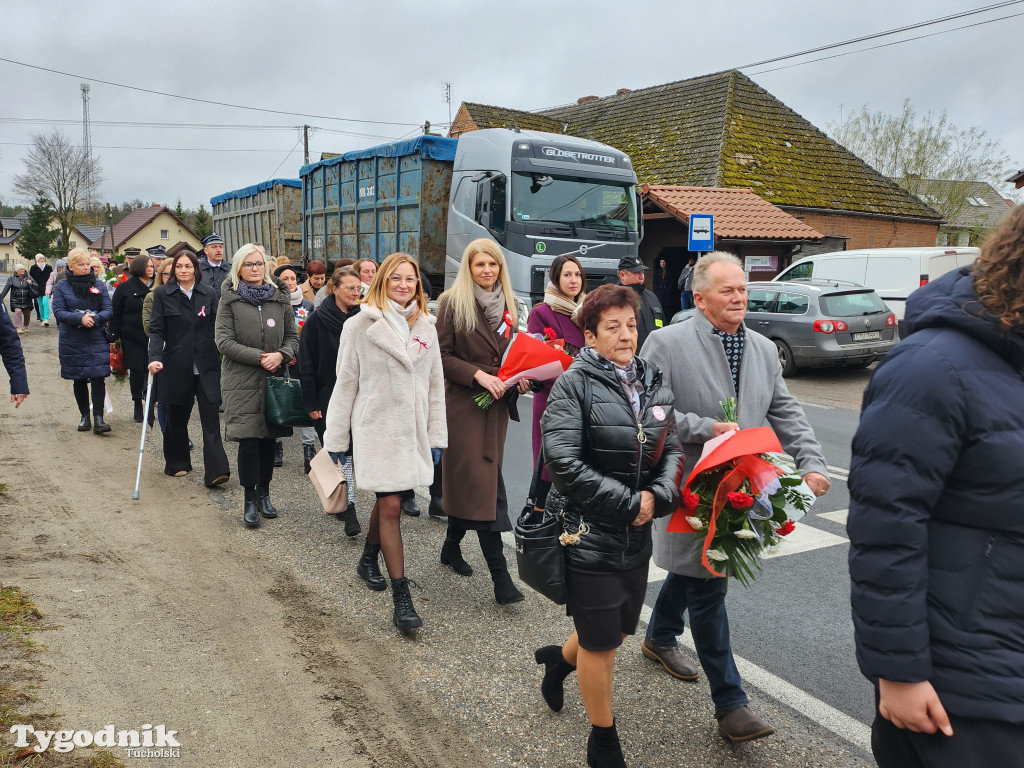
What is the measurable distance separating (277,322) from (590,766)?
4412 millimetres

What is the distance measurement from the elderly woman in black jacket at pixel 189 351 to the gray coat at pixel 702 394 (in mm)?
4696

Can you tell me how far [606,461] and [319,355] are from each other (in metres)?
3.51

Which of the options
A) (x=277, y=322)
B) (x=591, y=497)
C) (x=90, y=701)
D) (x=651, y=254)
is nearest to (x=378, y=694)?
(x=90, y=701)

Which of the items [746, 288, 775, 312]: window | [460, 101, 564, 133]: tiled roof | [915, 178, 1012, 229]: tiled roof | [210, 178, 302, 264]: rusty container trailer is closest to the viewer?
[746, 288, 775, 312]: window

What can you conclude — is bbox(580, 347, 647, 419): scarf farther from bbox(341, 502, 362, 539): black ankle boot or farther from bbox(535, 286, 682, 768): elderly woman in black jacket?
bbox(341, 502, 362, 539): black ankle boot

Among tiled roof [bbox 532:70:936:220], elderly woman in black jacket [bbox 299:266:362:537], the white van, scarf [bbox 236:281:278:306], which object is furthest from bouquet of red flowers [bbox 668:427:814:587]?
tiled roof [bbox 532:70:936:220]

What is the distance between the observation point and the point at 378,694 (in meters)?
3.48

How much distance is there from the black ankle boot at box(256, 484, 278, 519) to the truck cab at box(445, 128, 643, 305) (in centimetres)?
695

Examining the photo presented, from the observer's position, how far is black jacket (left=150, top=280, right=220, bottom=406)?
22.5 feet

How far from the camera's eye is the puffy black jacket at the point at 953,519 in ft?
5.57

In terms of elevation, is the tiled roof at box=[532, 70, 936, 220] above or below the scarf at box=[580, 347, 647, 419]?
above

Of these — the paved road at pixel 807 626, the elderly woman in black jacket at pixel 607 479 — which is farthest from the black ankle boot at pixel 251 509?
the elderly woman in black jacket at pixel 607 479

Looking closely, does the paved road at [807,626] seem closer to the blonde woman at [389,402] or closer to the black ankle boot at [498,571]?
the black ankle boot at [498,571]

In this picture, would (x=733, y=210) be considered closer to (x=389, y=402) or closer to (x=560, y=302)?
(x=560, y=302)
